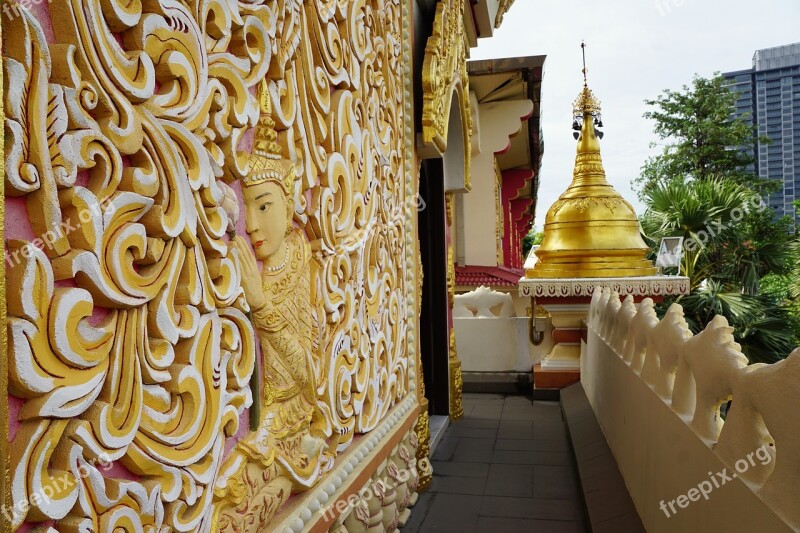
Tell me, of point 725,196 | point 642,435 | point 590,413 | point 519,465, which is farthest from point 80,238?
point 725,196

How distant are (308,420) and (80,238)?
3.33ft

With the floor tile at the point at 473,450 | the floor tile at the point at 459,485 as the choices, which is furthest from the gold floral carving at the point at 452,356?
the floor tile at the point at 459,485

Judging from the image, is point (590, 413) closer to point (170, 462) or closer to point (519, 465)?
point (519, 465)

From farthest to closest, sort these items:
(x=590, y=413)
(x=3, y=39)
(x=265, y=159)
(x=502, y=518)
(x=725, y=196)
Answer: (x=725, y=196) → (x=590, y=413) → (x=502, y=518) → (x=265, y=159) → (x=3, y=39)

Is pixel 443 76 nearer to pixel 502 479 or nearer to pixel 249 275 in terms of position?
pixel 502 479

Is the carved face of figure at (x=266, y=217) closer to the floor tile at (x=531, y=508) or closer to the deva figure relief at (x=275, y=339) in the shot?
the deva figure relief at (x=275, y=339)

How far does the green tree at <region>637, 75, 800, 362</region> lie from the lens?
7137 millimetres

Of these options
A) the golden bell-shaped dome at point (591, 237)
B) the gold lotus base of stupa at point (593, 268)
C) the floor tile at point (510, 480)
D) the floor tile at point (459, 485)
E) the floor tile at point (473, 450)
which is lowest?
the floor tile at point (473, 450)

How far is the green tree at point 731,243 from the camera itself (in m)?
7.14

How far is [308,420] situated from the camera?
69.5 inches

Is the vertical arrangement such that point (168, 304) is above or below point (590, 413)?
above

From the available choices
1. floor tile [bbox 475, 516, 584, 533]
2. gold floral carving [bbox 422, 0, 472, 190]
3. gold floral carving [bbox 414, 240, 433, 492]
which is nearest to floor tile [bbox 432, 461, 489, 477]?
gold floral carving [bbox 414, 240, 433, 492]

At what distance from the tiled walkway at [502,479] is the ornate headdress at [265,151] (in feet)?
6.92

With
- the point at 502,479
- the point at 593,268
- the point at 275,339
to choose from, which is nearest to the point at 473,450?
the point at 502,479
